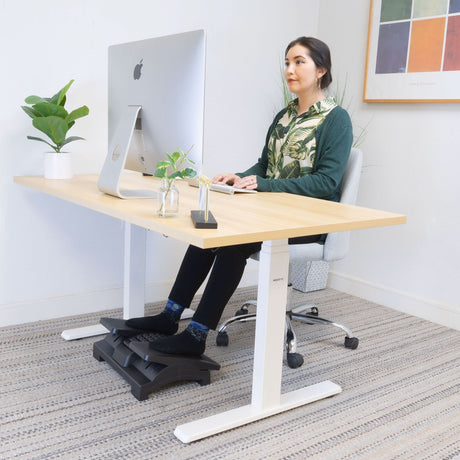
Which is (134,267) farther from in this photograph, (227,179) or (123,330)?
(227,179)

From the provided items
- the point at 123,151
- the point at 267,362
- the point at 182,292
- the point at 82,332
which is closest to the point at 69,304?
the point at 82,332

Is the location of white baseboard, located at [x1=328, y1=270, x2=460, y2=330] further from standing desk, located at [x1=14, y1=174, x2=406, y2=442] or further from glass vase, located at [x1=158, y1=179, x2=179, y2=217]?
glass vase, located at [x1=158, y1=179, x2=179, y2=217]

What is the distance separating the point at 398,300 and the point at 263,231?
181 cm

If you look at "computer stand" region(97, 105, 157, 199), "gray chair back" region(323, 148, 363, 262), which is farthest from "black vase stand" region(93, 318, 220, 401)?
"gray chair back" region(323, 148, 363, 262)

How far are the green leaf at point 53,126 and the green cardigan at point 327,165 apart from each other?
2.65ft

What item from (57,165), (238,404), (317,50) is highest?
(317,50)

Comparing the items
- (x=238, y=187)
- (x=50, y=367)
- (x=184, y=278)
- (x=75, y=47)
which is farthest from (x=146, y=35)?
(x=50, y=367)

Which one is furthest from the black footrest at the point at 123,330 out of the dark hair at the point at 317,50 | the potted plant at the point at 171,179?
Result: the dark hair at the point at 317,50

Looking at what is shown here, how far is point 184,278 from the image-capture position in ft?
6.76

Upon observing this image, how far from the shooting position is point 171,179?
1.55 m

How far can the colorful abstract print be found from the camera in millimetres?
2574

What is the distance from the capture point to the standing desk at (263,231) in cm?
139

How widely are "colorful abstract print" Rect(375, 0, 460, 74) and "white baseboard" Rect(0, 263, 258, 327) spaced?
1.64m

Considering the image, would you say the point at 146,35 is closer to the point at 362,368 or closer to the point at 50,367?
the point at 50,367
